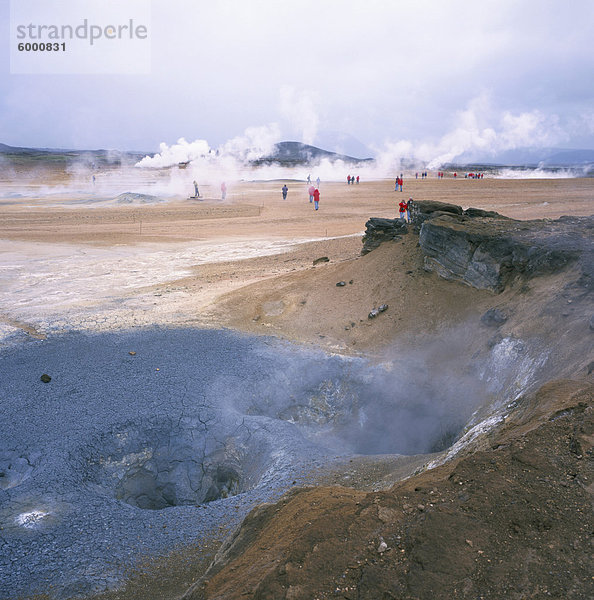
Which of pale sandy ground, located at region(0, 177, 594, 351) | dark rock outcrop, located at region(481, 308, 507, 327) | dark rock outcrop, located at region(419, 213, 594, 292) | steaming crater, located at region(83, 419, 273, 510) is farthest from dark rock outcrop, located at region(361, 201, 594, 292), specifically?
steaming crater, located at region(83, 419, 273, 510)

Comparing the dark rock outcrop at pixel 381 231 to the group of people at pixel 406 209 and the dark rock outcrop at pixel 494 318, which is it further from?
the dark rock outcrop at pixel 494 318

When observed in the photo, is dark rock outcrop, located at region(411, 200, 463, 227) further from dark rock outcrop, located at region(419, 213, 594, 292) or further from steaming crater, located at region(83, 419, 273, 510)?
steaming crater, located at region(83, 419, 273, 510)

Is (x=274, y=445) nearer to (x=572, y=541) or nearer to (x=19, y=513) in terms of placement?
(x=19, y=513)

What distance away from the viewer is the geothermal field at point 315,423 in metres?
3.46

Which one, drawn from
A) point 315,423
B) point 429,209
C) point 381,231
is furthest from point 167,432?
point 381,231

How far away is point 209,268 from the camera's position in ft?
58.5

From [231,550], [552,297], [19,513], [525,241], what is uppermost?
[525,241]

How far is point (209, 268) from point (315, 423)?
1046 centimetres

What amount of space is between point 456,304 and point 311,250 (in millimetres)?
9953

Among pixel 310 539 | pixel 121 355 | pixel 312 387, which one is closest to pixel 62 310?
pixel 121 355

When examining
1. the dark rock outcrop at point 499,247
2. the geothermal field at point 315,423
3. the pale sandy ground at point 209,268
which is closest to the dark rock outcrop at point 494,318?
the geothermal field at point 315,423

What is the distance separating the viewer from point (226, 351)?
9922 millimetres

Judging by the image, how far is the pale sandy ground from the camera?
37.7 feet

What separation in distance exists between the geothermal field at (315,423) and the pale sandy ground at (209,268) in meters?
0.13
